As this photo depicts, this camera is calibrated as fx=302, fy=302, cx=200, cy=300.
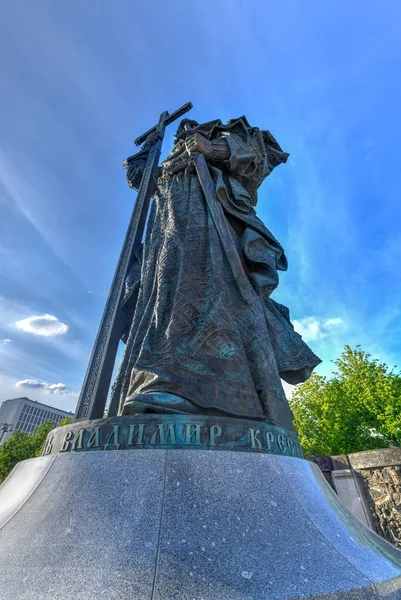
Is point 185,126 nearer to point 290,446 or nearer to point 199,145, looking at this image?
point 199,145

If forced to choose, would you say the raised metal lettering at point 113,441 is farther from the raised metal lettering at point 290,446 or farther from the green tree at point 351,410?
the green tree at point 351,410

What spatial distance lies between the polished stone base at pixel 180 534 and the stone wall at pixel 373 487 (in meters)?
6.44

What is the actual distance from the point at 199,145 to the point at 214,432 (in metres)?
4.47

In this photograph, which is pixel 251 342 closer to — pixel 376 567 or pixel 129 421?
pixel 129 421

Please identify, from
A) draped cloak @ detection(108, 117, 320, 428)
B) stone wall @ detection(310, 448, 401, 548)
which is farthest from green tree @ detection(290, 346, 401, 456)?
draped cloak @ detection(108, 117, 320, 428)

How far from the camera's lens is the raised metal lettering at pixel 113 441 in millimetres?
2355

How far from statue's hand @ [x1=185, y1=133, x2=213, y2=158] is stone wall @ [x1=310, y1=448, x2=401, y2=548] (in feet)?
26.8

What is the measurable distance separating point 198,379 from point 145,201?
Answer: 446cm

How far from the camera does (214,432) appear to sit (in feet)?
7.98

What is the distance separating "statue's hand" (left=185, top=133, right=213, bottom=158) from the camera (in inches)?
198

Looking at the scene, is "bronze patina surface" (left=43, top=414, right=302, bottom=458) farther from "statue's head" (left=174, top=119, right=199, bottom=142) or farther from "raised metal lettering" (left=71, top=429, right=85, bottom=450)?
"statue's head" (left=174, top=119, right=199, bottom=142)

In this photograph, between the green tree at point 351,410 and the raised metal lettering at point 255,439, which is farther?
the green tree at point 351,410

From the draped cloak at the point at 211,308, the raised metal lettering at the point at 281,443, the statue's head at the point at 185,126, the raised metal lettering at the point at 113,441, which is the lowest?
the raised metal lettering at the point at 113,441

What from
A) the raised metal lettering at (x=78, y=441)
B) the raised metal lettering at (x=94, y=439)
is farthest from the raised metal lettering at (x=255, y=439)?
the raised metal lettering at (x=78, y=441)
